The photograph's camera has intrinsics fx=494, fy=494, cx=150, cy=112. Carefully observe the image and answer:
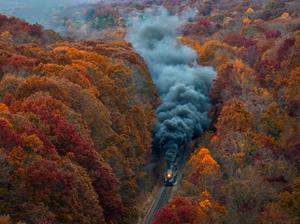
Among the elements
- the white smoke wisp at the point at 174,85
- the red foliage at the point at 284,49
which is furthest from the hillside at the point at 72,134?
the red foliage at the point at 284,49

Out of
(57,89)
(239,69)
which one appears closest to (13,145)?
(57,89)

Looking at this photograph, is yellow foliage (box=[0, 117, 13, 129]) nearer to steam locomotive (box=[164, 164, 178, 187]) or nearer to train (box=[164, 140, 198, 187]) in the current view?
train (box=[164, 140, 198, 187])

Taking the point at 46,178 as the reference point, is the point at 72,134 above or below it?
below

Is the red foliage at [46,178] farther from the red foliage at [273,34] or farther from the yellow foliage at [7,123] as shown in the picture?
the red foliage at [273,34]

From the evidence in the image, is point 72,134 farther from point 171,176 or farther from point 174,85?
point 174,85

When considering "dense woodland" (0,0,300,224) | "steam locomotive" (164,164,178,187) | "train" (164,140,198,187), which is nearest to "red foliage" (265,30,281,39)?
"dense woodland" (0,0,300,224)

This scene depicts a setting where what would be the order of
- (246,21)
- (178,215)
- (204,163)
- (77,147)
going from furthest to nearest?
(246,21) < (204,163) < (178,215) < (77,147)

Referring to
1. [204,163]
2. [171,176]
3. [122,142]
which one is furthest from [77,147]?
[171,176]

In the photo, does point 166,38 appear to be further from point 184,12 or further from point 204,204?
point 204,204
